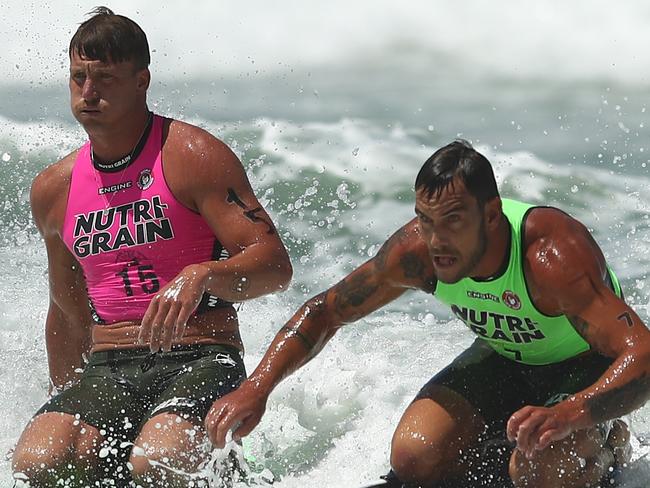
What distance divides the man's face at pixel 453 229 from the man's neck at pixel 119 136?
1.11 meters

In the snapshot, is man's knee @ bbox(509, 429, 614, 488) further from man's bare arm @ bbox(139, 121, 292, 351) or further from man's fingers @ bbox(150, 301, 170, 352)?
man's fingers @ bbox(150, 301, 170, 352)

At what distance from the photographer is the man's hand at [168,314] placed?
12.4 feet

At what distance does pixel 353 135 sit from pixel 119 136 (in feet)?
20.7

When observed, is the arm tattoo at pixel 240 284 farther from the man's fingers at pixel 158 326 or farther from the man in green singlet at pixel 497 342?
the man's fingers at pixel 158 326

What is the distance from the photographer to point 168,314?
3785mm

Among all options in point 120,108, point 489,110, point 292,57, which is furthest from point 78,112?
point 292,57

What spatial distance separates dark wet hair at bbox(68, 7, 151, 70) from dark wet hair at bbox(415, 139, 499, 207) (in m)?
1.14

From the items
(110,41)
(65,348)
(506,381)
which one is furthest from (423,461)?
(110,41)

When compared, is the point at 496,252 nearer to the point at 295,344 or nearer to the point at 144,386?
the point at 295,344

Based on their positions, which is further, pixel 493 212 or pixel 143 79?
pixel 143 79

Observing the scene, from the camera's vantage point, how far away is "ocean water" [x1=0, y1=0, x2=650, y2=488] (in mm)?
5699

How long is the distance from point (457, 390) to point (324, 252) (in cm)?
398

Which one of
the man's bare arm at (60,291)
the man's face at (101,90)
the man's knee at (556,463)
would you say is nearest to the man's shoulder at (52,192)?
the man's bare arm at (60,291)

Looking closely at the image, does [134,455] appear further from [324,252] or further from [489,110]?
[489,110]
